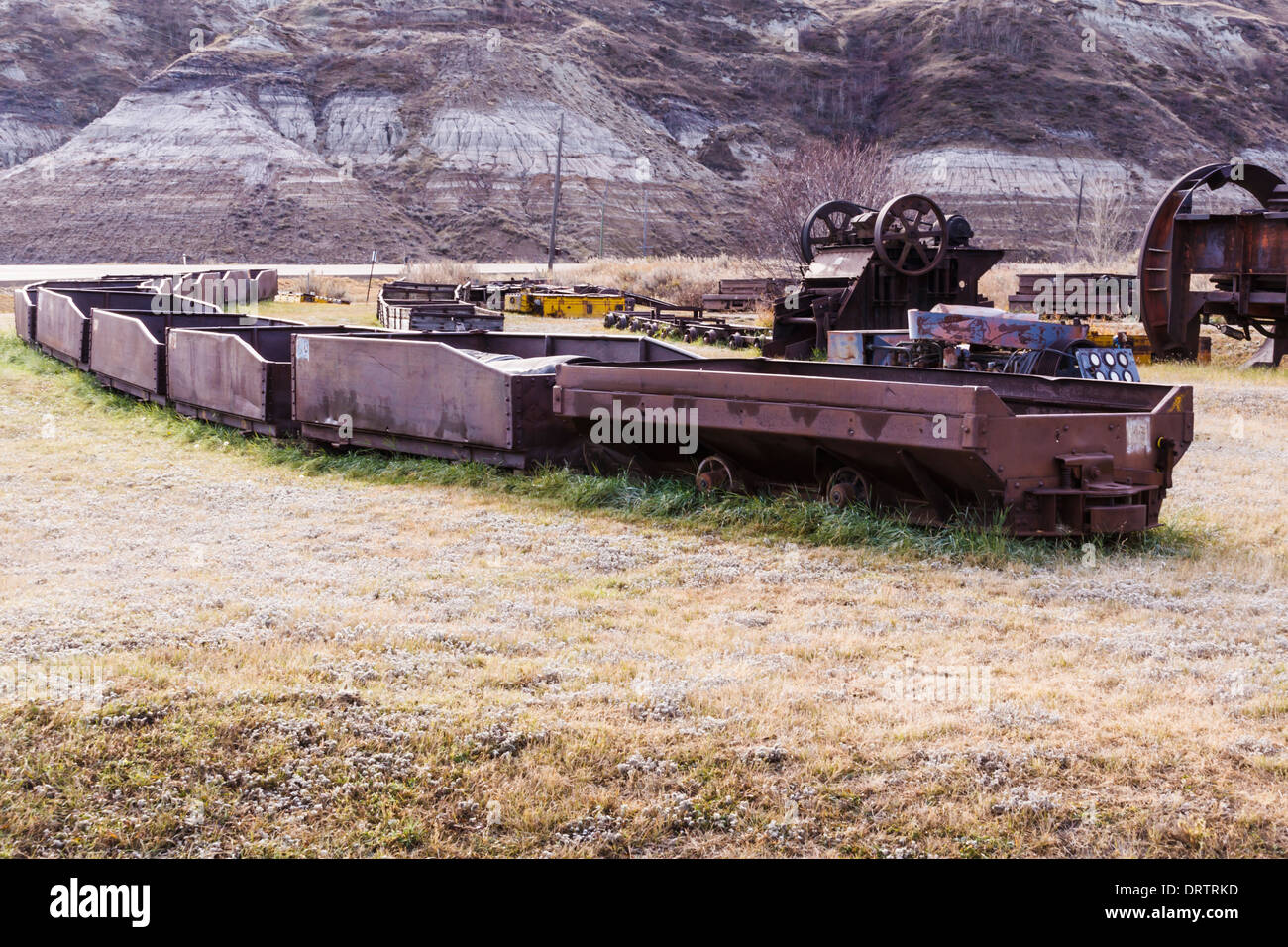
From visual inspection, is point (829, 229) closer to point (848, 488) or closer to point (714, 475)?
point (714, 475)

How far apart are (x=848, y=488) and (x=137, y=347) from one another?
8.91m

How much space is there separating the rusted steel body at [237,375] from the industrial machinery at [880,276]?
8.12 m

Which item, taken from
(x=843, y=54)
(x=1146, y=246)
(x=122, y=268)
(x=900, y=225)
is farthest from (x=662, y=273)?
(x=843, y=54)

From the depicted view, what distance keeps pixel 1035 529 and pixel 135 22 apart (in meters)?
99.3

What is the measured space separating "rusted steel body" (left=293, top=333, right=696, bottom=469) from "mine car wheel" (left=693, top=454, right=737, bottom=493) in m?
1.17

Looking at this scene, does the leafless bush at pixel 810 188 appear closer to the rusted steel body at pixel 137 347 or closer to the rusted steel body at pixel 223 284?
the rusted steel body at pixel 223 284

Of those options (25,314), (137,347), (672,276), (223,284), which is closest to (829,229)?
(137,347)

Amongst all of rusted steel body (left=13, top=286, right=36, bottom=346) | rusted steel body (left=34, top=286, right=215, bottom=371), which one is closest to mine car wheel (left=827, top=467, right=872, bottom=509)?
rusted steel body (left=34, top=286, right=215, bottom=371)

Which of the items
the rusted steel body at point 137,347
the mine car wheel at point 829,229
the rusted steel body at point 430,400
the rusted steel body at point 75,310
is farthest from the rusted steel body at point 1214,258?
the rusted steel body at point 75,310

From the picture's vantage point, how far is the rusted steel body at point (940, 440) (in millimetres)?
6969

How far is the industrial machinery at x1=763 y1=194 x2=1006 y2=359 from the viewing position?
60.1 ft

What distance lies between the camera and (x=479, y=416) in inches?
370

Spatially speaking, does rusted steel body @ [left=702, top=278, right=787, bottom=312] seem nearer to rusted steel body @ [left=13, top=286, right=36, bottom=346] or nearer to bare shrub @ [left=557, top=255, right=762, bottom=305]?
bare shrub @ [left=557, top=255, right=762, bottom=305]
